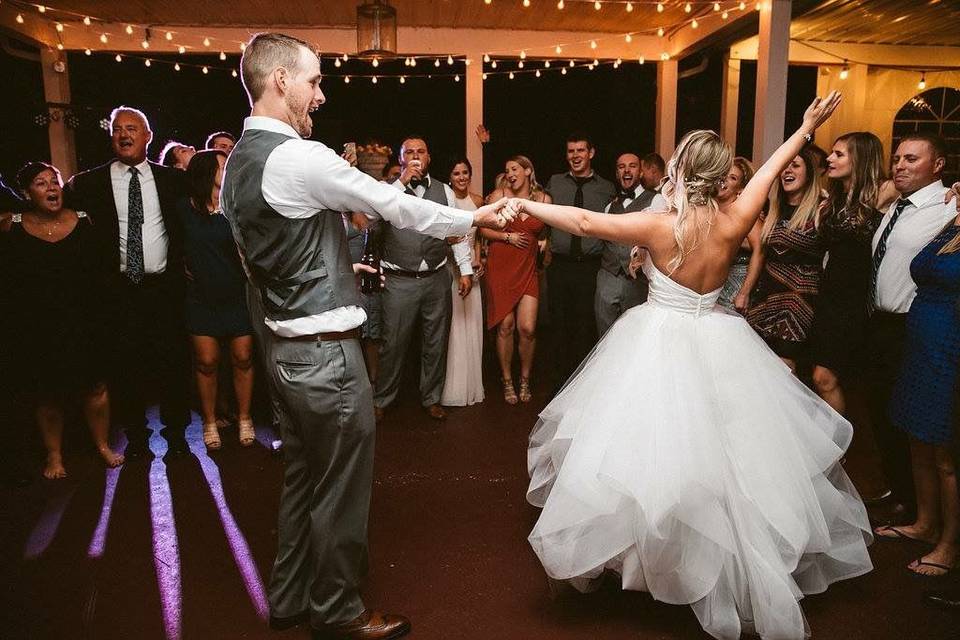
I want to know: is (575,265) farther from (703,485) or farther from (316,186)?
(316,186)

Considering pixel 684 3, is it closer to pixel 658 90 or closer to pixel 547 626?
pixel 658 90

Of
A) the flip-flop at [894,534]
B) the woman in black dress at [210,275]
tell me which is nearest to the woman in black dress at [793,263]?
the flip-flop at [894,534]

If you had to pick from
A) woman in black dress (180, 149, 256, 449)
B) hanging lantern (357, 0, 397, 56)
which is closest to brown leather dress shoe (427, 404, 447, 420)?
woman in black dress (180, 149, 256, 449)

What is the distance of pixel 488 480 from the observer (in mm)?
3350

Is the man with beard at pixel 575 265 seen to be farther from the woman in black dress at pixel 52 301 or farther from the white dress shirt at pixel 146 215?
the woman in black dress at pixel 52 301

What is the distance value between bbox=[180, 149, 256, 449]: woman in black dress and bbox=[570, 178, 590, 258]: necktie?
2.13 m

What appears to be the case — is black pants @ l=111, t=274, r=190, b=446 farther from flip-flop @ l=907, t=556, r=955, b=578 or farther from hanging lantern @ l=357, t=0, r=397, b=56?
flip-flop @ l=907, t=556, r=955, b=578

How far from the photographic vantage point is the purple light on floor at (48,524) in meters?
2.70

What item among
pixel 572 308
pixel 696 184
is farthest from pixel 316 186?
pixel 572 308

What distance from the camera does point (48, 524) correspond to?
9.55 feet

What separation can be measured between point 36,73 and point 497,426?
6.43m

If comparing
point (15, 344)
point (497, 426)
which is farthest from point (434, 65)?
point (15, 344)

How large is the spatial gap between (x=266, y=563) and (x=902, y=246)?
9.38 ft

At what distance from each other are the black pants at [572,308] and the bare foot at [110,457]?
2724 millimetres
